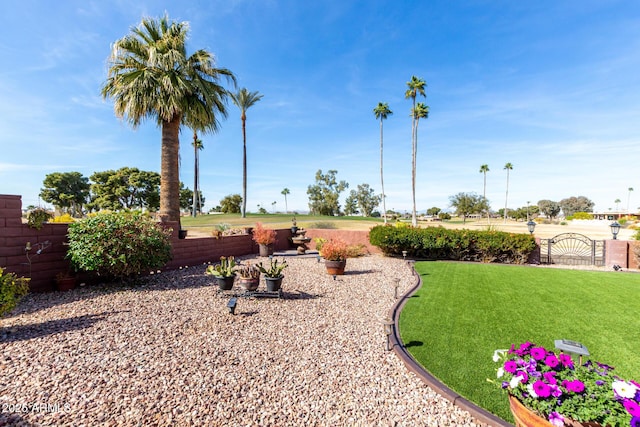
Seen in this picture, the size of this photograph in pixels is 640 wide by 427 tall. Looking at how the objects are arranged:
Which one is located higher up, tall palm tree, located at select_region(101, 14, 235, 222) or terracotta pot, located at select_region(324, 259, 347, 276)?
tall palm tree, located at select_region(101, 14, 235, 222)

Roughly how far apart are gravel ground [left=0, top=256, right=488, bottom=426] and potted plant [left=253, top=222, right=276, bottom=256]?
19.2 ft

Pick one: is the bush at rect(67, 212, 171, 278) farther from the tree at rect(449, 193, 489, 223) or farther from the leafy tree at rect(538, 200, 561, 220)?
the leafy tree at rect(538, 200, 561, 220)

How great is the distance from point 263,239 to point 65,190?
43.5 m

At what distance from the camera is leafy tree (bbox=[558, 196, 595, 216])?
256ft

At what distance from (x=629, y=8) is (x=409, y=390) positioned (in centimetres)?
995

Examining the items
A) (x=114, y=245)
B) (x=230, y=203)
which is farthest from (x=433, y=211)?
(x=114, y=245)

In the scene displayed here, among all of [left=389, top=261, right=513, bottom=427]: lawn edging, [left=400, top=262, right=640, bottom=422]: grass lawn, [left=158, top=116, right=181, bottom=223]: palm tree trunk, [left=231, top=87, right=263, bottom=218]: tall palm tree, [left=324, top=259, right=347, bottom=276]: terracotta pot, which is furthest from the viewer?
[left=231, top=87, right=263, bottom=218]: tall palm tree

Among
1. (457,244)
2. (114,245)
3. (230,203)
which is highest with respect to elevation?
(230,203)

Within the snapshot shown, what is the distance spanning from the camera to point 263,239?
10.8m

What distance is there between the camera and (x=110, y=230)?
5.42 meters

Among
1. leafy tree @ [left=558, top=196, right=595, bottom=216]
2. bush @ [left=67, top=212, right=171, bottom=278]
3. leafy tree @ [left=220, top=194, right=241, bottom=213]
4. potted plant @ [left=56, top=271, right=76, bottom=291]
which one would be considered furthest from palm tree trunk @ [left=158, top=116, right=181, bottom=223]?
leafy tree @ [left=558, top=196, right=595, bottom=216]

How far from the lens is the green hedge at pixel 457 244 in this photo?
31.1ft

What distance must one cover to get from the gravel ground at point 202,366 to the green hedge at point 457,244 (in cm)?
571

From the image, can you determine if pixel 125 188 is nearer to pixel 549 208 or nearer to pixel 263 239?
pixel 263 239
